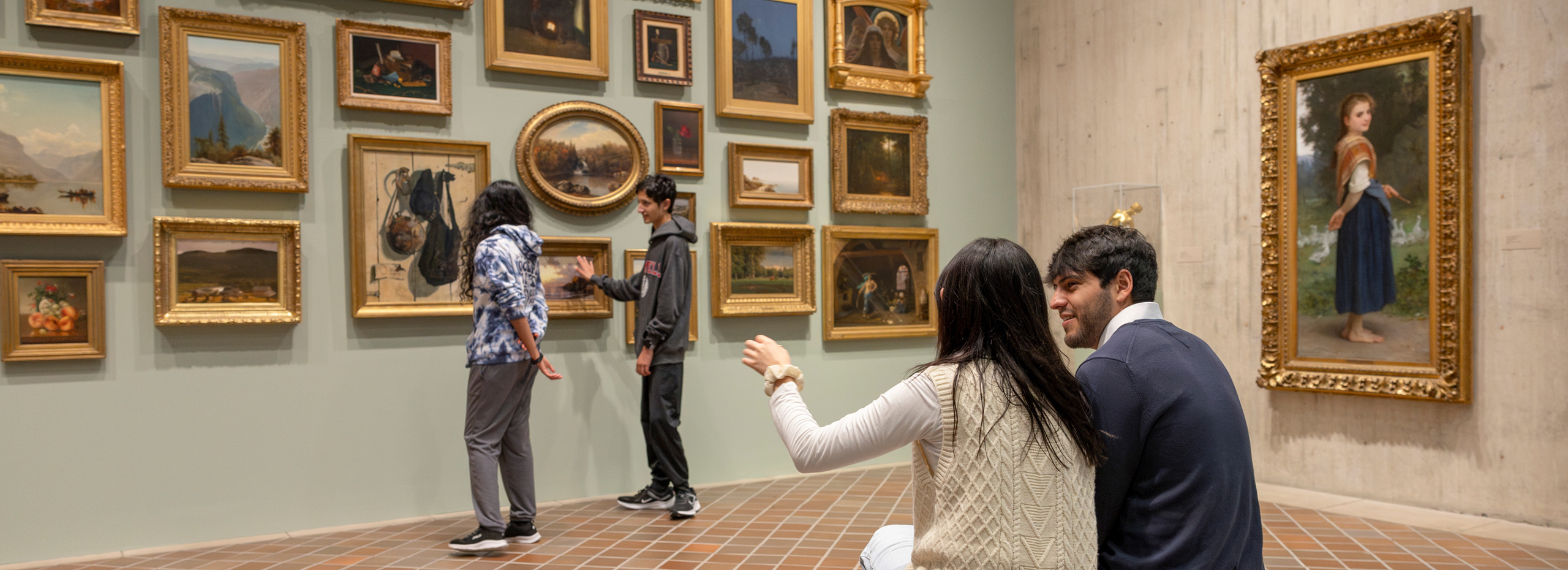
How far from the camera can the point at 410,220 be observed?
5223 millimetres

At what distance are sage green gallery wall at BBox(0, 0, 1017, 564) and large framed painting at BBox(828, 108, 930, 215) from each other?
5.6 inches

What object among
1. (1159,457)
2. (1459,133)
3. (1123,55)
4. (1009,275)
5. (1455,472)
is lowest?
(1455,472)

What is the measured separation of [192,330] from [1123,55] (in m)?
5.91

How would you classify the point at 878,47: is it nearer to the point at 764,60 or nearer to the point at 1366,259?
the point at 764,60

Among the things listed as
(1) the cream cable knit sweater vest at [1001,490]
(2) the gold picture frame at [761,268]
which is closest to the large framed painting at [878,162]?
(2) the gold picture frame at [761,268]

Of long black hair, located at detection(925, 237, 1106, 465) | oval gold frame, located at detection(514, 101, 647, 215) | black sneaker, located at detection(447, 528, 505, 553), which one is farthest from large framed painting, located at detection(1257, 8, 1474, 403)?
black sneaker, located at detection(447, 528, 505, 553)

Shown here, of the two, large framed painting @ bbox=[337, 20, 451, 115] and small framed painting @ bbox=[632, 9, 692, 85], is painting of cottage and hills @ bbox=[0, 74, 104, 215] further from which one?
small framed painting @ bbox=[632, 9, 692, 85]

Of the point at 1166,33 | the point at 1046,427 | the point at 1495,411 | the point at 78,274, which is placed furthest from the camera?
the point at 1166,33

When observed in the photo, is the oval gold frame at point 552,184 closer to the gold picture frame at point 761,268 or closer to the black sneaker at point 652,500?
the gold picture frame at point 761,268

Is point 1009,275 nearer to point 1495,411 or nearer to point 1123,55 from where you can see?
point 1495,411

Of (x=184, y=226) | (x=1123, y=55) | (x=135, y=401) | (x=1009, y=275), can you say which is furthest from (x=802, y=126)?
(x=1009, y=275)

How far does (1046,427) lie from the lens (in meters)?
1.88

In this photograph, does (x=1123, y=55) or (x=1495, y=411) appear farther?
(x=1123, y=55)

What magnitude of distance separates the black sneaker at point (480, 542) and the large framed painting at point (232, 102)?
1.97 m
